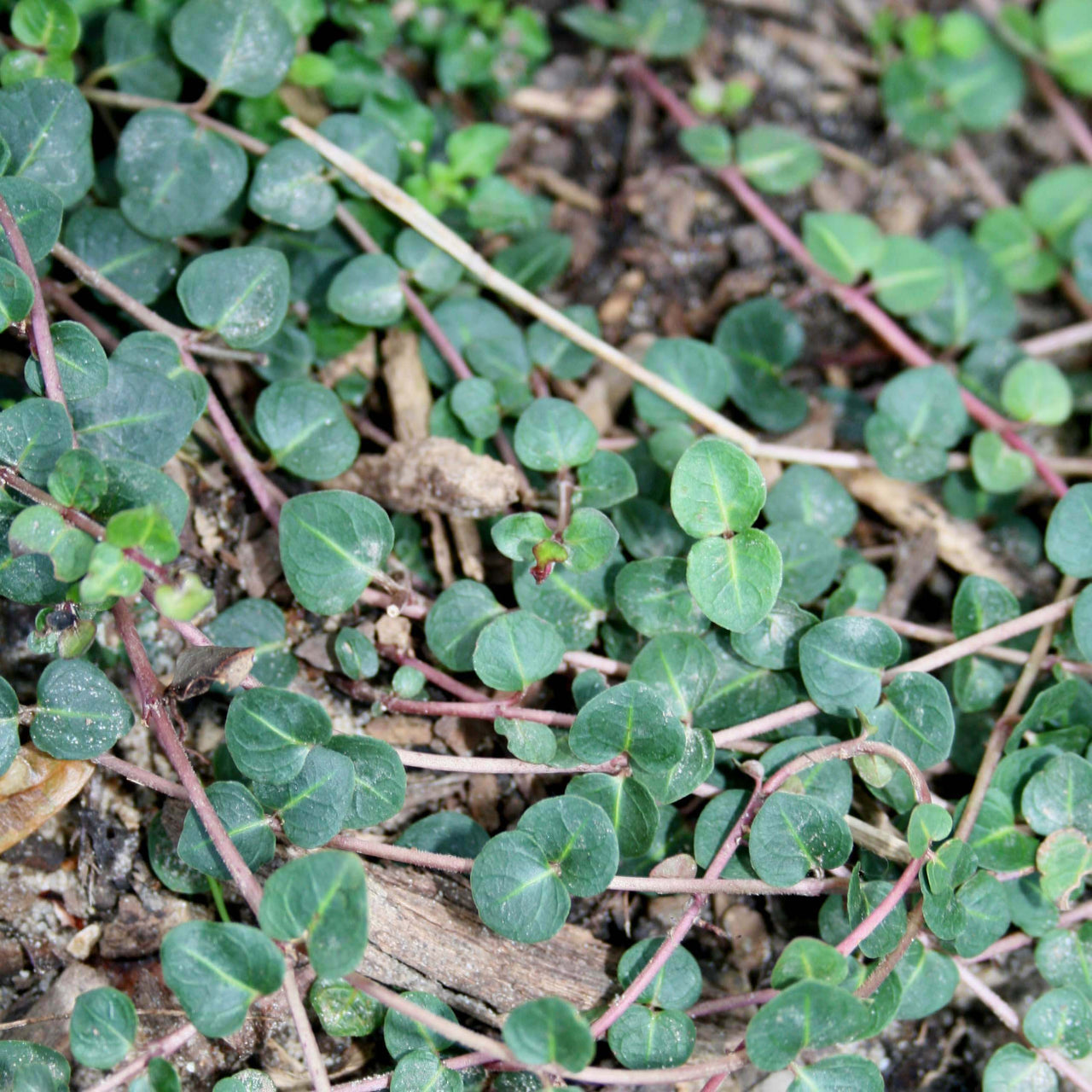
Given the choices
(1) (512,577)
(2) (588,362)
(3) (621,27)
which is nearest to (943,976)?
(1) (512,577)

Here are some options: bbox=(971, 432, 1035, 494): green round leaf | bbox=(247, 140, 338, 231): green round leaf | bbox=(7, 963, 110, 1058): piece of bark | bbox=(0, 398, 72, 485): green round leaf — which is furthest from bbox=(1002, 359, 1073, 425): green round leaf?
bbox=(7, 963, 110, 1058): piece of bark

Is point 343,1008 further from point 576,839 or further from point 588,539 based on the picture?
point 588,539

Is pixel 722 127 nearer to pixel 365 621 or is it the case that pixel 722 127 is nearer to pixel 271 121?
pixel 271 121

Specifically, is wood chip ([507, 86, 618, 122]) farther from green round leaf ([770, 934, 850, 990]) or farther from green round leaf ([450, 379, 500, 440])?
green round leaf ([770, 934, 850, 990])

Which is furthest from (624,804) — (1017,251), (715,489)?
(1017,251)

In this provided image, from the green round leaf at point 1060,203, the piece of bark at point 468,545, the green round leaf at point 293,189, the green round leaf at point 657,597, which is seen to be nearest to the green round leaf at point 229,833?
the piece of bark at point 468,545
